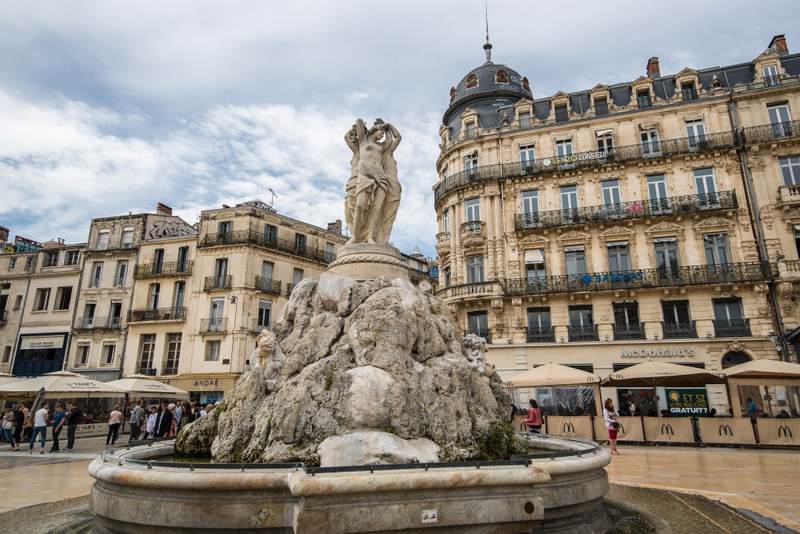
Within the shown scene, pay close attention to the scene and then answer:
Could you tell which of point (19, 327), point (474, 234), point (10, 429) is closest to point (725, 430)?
point (474, 234)

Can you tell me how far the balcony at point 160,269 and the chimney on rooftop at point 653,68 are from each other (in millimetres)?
32761

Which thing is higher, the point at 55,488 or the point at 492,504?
the point at 492,504

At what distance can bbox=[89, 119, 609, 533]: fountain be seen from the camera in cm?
416

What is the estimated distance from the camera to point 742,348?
77.7 feet

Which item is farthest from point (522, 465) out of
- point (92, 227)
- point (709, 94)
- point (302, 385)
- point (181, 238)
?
point (92, 227)

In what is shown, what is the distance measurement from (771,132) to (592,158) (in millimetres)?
8986

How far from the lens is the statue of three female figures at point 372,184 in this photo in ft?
32.2

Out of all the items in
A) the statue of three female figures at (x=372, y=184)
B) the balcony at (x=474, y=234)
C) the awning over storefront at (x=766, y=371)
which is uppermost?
the balcony at (x=474, y=234)

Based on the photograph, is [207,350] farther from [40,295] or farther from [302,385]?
[302,385]

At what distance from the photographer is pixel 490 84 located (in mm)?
33438

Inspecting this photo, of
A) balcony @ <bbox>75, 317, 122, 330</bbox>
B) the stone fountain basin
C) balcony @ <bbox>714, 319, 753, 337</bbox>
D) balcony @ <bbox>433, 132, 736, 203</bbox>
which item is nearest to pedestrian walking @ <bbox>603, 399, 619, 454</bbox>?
the stone fountain basin

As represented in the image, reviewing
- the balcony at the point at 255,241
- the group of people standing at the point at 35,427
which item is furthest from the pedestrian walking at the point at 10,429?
the balcony at the point at 255,241

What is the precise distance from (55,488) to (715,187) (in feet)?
100

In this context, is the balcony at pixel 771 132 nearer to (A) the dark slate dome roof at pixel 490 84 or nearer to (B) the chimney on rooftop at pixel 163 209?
(A) the dark slate dome roof at pixel 490 84
